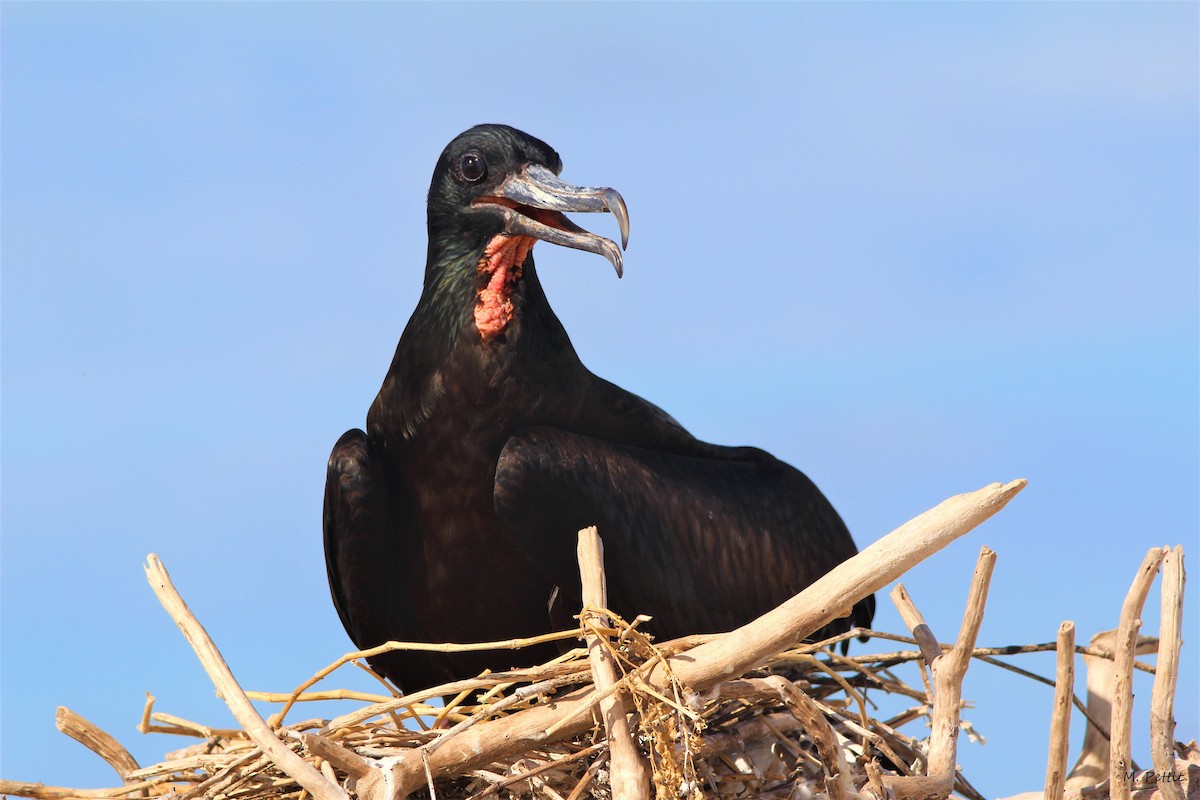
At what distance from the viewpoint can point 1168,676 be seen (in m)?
5.28

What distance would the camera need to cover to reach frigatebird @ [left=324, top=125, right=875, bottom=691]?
597cm

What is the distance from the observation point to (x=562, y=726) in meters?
4.79

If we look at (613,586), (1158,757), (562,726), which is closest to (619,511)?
(613,586)

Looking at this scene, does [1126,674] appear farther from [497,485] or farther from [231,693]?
[231,693]

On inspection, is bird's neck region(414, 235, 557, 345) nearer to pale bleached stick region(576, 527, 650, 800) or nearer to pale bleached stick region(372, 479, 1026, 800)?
pale bleached stick region(576, 527, 650, 800)

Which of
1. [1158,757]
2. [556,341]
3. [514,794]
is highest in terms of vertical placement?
[556,341]

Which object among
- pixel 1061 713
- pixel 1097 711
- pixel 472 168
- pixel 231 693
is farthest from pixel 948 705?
pixel 472 168

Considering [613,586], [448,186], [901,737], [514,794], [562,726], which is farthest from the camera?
[448,186]

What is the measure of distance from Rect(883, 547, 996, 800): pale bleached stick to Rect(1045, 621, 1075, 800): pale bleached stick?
10.9 inches

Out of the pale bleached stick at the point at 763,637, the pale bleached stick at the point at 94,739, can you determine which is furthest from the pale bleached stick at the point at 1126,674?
the pale bleached stick at the point at 94,739

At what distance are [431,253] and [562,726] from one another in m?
2.41

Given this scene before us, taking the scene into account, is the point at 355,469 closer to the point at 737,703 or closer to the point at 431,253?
the point at 431,253

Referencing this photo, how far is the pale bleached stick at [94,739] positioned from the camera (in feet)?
20.0

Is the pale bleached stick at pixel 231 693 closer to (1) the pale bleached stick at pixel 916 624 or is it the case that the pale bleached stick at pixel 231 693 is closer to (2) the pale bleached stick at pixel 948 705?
(2) the pale bleached stick at pixel 948 705
